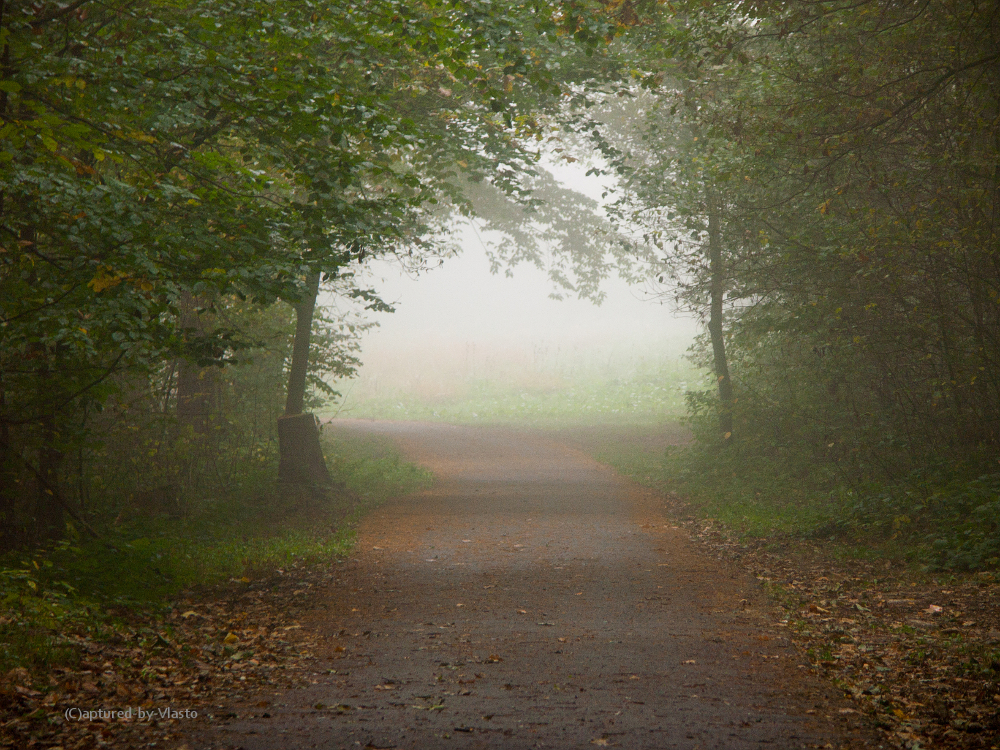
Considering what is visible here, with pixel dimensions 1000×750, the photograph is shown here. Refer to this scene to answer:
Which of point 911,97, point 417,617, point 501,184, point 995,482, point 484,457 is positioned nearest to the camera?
point 417,617

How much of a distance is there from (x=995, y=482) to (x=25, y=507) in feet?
35.1

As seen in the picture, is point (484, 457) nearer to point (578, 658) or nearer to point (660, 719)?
point (578, 658)

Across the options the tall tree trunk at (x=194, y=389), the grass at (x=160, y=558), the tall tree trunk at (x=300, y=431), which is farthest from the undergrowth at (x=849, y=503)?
the tall tree trunk at (x=194, y=389)

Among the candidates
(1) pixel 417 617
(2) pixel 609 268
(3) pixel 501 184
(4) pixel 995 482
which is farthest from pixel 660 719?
(2) pixel 609 268

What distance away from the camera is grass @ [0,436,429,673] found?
5.29 meters

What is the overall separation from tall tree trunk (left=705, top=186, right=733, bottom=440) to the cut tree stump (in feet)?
25.5

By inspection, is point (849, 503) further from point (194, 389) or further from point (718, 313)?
point (194, 389)

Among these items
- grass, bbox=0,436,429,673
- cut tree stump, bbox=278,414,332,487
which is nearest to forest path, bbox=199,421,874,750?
grass, bbox=0,436,429,673

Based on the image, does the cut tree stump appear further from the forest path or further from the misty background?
the misty background

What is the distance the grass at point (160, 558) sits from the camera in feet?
17.3

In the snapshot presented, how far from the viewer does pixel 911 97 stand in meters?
8.77

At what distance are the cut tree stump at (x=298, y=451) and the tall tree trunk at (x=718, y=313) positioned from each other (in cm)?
777

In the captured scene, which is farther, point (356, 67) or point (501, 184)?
point (501, 184)

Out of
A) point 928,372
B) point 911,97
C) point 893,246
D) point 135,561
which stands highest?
point 911,97
